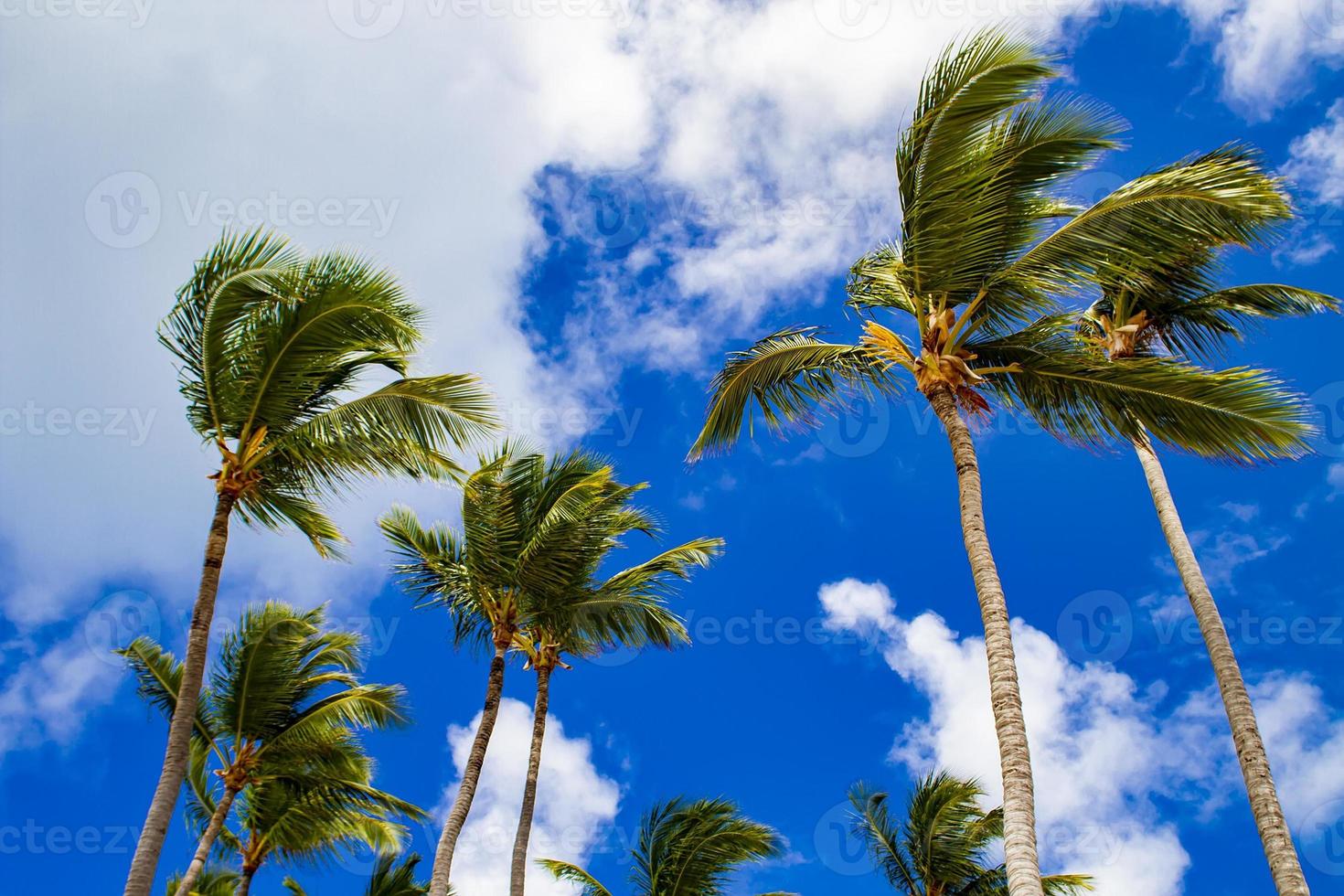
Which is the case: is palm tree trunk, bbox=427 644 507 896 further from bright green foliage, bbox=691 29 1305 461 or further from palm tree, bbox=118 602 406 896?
bright green foliage, bbox=691 29 1305 461

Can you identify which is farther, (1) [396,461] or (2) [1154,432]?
(1) [396,461]

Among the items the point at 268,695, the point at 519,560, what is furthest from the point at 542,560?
the point at 268,695

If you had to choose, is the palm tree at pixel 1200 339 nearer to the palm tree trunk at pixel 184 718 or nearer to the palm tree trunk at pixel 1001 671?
the palm tree trunk at pixel 1001 671

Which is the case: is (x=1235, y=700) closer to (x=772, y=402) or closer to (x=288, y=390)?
(x=772, y=402)

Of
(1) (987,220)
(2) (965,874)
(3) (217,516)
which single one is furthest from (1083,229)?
(2) (965,874)

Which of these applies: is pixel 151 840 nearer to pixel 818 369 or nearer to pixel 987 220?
pixel 818 369

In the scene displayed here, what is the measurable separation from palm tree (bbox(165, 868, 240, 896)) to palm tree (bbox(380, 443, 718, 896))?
9.20 meters

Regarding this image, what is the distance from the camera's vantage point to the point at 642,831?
768 inches

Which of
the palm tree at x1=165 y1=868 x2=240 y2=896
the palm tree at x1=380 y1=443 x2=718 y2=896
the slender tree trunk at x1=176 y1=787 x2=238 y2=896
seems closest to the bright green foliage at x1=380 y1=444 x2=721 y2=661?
the palm tree at x1=380 y1=443 x2=718 y2=896

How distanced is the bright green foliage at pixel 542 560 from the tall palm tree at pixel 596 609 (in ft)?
0.07

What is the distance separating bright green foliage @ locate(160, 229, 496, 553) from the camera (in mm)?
11109

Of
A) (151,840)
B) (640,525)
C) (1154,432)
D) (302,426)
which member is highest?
(640,525)

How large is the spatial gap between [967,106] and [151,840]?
10713 mm

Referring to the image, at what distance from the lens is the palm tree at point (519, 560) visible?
15.6 m
